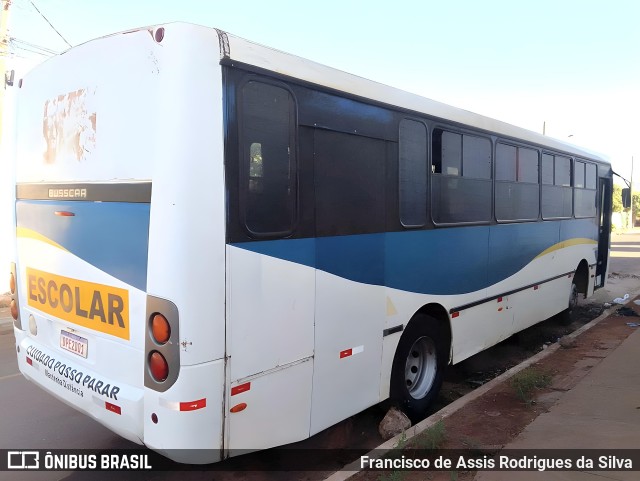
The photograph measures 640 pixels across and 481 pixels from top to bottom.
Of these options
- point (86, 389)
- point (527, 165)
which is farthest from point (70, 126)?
point (527, 165)

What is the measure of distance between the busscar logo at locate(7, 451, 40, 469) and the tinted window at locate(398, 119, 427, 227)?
363 centimetres

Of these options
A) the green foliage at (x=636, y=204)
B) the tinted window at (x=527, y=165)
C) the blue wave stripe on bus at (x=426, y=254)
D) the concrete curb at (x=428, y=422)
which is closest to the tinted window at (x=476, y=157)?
the blue wave stripe on bus at (x=426, y=254)

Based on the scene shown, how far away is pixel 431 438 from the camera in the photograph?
399 cm

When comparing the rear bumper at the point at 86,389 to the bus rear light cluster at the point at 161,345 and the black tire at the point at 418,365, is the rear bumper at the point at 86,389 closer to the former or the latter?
the bus rear light cluster at the point at 161,345

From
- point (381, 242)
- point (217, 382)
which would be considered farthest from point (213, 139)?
point (381, 242)

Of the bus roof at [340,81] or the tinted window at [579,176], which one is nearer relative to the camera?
the bus roof at [340,81]

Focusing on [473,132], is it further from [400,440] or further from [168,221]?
[168,221]

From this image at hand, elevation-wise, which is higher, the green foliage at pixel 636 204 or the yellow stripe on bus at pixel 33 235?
the green foliage at pixel 636 204

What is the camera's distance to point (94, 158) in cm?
328

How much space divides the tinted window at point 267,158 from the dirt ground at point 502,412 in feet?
6.47

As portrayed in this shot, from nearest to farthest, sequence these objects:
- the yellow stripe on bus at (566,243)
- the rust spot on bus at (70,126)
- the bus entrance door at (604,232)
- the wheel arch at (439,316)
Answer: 1. the rust spot on bus at (70,126)
2. the wheel arch at (439,316)
3. the yellow stripe on bus at (566,243)
4. the bus entrance door at (604,232)

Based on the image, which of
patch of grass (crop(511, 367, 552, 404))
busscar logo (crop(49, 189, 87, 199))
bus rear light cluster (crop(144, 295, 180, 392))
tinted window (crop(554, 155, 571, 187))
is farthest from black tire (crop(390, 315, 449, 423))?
tinted window (crop(554, 155, 571, 187))

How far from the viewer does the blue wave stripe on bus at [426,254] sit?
3580 millimetres

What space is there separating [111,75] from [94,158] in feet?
1.79
